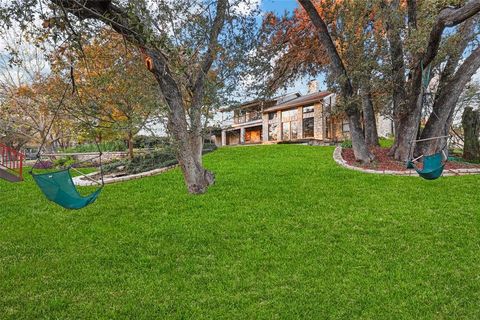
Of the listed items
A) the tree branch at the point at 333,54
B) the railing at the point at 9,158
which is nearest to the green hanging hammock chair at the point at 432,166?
the tree branch at the point at 333,54

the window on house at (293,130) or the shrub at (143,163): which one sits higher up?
the window on house at (293,130)

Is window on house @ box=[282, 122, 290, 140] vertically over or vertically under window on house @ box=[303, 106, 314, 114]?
under

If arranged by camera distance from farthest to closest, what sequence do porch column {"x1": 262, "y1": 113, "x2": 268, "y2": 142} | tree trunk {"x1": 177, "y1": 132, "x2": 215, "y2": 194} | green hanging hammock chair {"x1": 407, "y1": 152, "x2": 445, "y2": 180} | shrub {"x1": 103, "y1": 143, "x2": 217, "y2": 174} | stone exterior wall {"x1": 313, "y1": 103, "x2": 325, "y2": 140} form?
porch column {"x1": 262, "y1": 113, "x2": 268, "y2": 142} < stone exterior wall {"x1": 313, "y1": 103, "x2": 325, "y2": 140} < shrub {"x1": 103, "y1": 143, "x2": 217, "y2": 174} < tree trunk {"x1": 177, "y1": 132, "x2": 215, "y2": 194} < green hanging hammock chair {"x1": 407, "y1": 152, "x2": 445, "y2": 180}

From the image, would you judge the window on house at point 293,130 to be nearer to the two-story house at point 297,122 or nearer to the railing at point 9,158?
the two-story house at point 297,122

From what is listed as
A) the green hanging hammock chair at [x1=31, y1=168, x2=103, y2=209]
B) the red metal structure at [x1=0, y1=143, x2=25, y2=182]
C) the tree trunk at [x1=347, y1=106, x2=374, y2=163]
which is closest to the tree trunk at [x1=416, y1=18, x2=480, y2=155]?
the tree trunk at [x1=347, y1=106, x2=374, y2=163]

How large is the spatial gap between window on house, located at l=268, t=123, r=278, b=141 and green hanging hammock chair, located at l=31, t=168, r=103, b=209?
2220 cm

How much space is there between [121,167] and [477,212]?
10255 millimetres

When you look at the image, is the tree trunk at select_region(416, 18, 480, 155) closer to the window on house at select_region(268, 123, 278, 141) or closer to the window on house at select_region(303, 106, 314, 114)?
the window on house at select_region(303, 106, 314, 114)

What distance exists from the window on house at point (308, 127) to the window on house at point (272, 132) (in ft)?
10.5

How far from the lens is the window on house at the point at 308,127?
22.0 metres

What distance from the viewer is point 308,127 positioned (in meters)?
22.4

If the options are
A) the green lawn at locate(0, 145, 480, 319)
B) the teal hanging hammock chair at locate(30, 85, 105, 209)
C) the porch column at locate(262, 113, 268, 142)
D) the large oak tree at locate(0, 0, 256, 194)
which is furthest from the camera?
the porch column at locate(262, 113, 268, 142)

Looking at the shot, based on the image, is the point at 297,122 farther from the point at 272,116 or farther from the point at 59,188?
Result: the point at 59,188

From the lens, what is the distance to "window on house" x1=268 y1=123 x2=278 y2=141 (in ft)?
83.6
